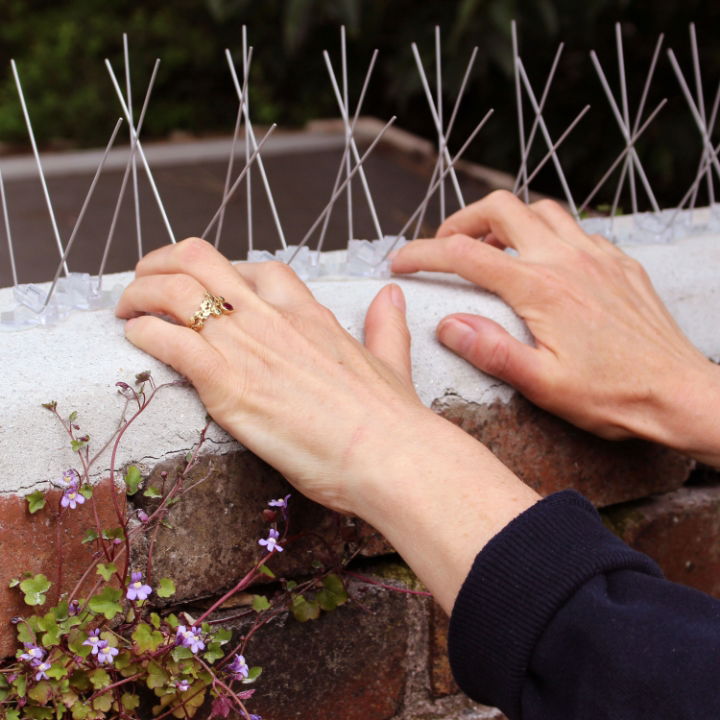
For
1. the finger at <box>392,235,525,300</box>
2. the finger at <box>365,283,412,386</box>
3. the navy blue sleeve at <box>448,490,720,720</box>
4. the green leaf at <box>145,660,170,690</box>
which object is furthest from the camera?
the finger at <box>392,235,525,300</box>

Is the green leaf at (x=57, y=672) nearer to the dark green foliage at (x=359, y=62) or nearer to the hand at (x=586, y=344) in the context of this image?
the hand at (x=586, y=344)

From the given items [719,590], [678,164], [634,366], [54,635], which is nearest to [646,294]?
[634,366]

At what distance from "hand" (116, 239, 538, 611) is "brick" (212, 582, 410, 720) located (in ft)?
0.88

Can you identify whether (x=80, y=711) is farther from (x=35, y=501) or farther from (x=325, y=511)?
(x=325, y=511)

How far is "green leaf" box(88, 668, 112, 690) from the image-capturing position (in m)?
1.19

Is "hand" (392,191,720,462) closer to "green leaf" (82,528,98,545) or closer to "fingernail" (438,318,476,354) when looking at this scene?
"fingernail" (438,318,476,354)

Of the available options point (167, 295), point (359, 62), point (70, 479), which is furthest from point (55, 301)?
point (359, 62)

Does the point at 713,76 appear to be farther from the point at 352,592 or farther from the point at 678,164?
the point at 352,592

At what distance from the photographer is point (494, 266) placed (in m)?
1.48

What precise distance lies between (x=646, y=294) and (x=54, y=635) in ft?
3.07

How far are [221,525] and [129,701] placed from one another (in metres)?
0.24

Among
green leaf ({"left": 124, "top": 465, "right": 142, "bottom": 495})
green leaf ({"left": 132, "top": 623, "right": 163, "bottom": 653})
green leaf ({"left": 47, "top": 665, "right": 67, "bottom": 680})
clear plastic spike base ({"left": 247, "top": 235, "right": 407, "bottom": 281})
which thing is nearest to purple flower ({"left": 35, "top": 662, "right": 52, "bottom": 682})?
green leaf ({"left": 47, "top": 665, "right": 67, "bottom": 680})

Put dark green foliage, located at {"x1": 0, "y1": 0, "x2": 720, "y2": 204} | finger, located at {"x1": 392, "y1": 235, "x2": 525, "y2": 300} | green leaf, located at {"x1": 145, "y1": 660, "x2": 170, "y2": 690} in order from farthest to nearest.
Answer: dark green foliage, located at {"x1": 0, "y1": 0, "x2": 720, "y2": 204} < finger, located at {"x1": 392, "y1": 235, "x2": 525, "y2": 300} < green leaf, located at {"x1": 145, "y1": 660, "x2": 170, "y2": 690}

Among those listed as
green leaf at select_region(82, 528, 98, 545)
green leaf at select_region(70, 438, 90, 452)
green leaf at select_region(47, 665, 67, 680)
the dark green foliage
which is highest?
green leaf at select_region(70, 438, 90, 452)
